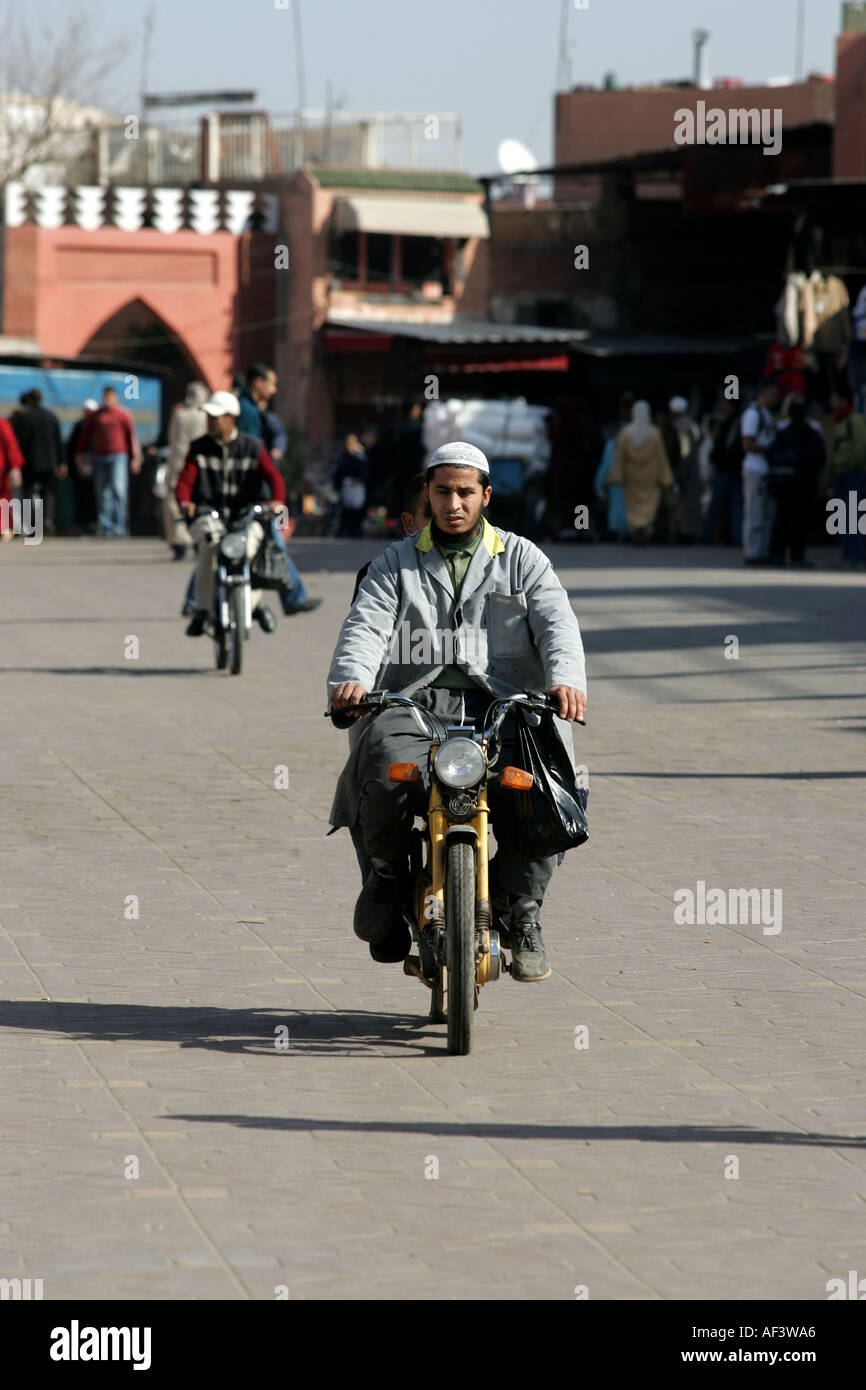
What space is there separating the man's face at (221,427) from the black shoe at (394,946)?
27.0ft

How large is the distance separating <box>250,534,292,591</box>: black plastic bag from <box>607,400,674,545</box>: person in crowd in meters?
15.1

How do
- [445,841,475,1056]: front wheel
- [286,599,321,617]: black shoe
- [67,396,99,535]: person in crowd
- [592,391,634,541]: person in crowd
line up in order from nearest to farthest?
[445,841,475,1056]: front wheel, [286,599,321,617]: black shoe, [592,391,634,541]: person in crowd, [67,396,99,535]: person in crowd

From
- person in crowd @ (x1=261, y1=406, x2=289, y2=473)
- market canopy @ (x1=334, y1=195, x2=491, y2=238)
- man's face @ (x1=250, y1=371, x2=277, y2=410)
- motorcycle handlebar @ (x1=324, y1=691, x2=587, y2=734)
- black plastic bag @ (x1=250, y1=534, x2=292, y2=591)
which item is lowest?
black plastic bag @ (x1=250, y1=534, x2=292, y2=591)

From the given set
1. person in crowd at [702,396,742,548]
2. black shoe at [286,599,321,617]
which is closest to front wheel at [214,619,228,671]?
black shoe at [286,599,321,617]

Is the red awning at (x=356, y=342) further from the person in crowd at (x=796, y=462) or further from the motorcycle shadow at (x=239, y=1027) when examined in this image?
the motorcycle shadow at (x=239, y=1027)

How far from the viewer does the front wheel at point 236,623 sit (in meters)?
14.2

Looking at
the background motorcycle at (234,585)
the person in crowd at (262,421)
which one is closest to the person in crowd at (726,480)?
the person in crowd at (262,421)

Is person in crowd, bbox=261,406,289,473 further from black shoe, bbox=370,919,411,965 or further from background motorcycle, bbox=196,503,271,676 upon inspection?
black shoe, bbox=370,919,411,965

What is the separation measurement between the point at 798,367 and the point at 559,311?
2213 cm

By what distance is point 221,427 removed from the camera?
14195 mm

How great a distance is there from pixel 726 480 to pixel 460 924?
22.8 metres

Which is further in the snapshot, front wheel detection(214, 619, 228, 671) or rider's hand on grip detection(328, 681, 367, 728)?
front wheel detection(214, 619, 228, 671)

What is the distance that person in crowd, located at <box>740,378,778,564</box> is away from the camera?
962 inches
